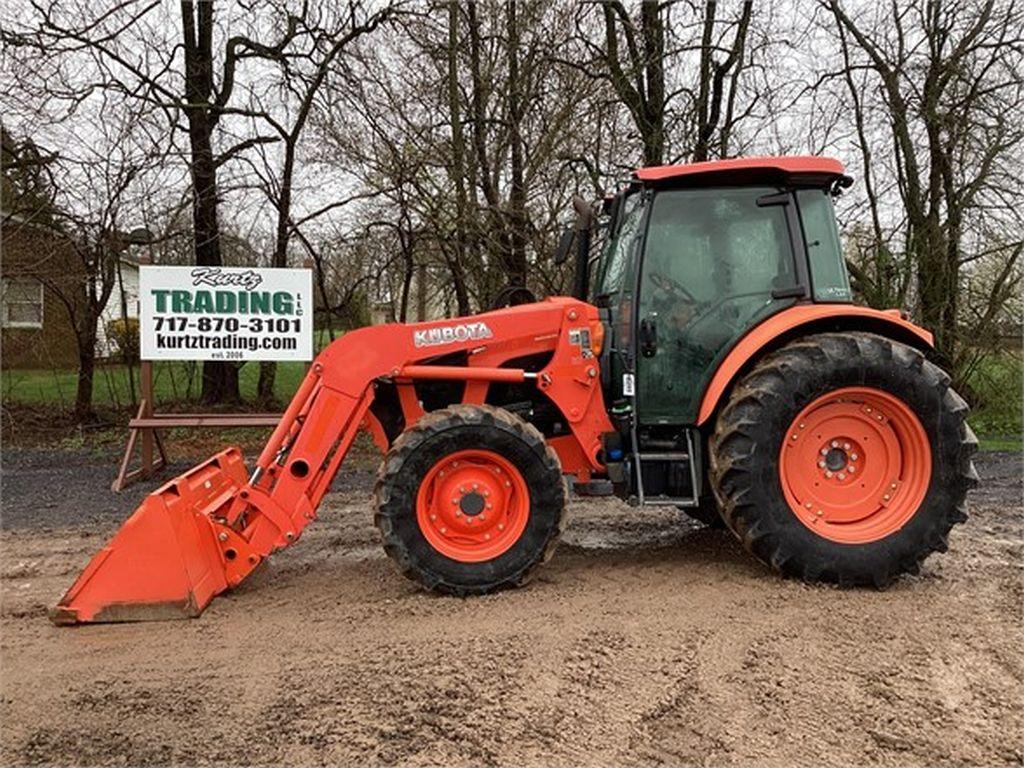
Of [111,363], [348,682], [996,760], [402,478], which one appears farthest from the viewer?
[111,363]

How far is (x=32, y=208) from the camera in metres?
9.72

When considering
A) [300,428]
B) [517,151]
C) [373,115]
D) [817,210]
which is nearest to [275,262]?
[373,115]

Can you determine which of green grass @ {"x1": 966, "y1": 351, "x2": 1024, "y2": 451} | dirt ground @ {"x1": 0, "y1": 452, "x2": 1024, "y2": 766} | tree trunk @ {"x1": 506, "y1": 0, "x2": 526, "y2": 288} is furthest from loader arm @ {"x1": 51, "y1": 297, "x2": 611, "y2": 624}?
green grass @ {"x1": 966, "y1": 351, "x2": 1024, "y2": 451}

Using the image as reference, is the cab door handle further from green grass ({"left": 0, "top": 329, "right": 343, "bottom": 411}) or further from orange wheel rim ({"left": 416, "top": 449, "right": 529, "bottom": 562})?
green grass ({"left": 0, "top": 329, "right": 343, "bottom": 411})

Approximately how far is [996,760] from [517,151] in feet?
27.3

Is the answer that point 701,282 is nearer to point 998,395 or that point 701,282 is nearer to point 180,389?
point 998,395

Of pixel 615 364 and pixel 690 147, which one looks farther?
pixel 690 147

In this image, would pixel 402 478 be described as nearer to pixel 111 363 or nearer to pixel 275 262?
pixel 275 262

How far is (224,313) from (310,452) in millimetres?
4490

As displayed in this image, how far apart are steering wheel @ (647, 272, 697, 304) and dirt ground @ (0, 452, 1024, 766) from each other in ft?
5.12

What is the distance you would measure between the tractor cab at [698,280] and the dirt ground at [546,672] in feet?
2.56

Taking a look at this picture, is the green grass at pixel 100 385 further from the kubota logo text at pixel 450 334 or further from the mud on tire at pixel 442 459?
the mud on tire at pixel 442 459

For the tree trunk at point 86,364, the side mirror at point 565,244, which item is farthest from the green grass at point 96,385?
the side mirror at point 565,244

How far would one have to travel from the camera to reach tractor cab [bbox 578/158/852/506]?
4.38 m
